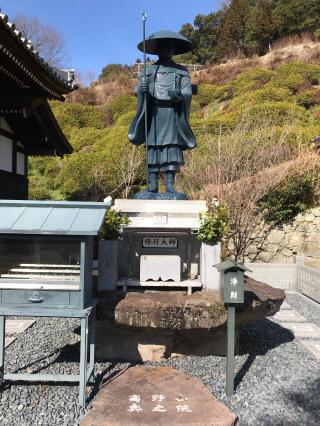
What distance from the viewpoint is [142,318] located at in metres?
3.82

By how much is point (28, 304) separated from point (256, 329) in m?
3.77

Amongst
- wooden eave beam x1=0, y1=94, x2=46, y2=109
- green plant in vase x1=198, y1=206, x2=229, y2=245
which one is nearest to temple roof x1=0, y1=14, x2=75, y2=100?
wooden eave beam x1=0, y1=94, x2=46, y2=109

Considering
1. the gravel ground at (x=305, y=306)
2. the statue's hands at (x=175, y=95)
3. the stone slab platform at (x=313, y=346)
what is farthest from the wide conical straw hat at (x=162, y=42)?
the gravel ground at (x=305, y=306)

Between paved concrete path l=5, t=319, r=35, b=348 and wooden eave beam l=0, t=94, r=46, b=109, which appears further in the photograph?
wooden eave beam l=0, t=94, r=46, b=109

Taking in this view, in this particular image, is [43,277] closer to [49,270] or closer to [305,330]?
[49,270]

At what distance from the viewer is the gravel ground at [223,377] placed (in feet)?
10.4

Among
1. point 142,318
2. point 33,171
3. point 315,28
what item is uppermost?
point 315,28

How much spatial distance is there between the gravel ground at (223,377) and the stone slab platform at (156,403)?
0.59ft

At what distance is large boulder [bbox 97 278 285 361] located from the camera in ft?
12.6

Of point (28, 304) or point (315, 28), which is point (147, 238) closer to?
point (28, 304)

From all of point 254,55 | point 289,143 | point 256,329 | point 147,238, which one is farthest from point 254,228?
point 254,55

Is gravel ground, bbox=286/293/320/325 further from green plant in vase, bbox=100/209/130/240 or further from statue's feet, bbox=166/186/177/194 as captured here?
green plant in vase, bbox=100/209/130/240

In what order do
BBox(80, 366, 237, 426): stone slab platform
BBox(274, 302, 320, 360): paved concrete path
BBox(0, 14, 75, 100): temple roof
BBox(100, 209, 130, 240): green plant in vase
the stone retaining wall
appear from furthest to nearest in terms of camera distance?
the stone retaining wall < BBox(0, 14, 75, 100): temple roof < BBox(274, 302, 320, 360): paved concrete path < BBox(100, 209, 130, 240): green plant in vase < BBox(80, 366, 237, 426): stone slab platform

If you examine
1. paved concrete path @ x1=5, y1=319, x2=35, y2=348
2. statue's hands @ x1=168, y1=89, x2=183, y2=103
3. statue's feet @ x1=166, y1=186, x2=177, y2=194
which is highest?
statue's hands @ x1=168, y1=89, x2=183, y2=103
